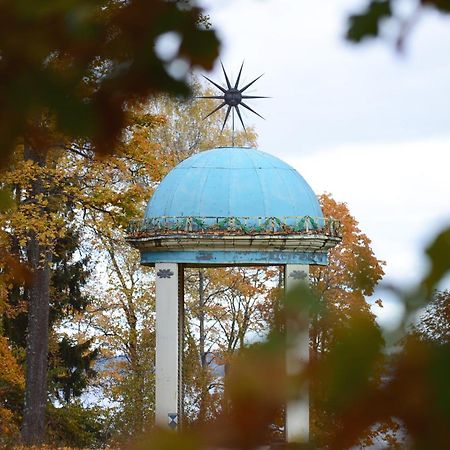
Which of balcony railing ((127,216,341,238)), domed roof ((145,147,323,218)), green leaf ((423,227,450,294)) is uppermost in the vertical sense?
domed roof ((145,147,323,218))

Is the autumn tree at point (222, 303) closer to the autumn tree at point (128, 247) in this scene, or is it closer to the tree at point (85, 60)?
the autumn tree at point (128, 247)

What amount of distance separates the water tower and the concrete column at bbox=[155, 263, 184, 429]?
0.01 m

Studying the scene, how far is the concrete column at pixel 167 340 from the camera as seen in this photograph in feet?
42.4

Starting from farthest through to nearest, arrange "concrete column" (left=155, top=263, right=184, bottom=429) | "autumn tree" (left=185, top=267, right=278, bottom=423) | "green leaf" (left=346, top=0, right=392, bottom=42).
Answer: "autumn tree" (left=185, top=267, right=278, bottom=423)
"concrete column" (left=155, top=263, right=184, bottom=429)
"green leaf" (left=346, top=0, right=392, bottom=42)

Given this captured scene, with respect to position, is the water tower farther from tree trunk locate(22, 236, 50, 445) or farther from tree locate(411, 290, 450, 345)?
tree locate(411, 290, 450, 345)

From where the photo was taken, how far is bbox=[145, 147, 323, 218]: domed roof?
12.6 m

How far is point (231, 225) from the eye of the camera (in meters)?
12.4

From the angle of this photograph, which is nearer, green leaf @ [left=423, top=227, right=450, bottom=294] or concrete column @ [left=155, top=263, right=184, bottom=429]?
green leaf @ [left=423, top=227, right=450, bottom=294]

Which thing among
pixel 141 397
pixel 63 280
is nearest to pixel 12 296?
pixel 63 280

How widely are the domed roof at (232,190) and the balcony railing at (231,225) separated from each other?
8 cm

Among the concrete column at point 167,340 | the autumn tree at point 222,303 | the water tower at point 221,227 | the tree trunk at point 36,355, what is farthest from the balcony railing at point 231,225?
the autumn tree at point 222,303

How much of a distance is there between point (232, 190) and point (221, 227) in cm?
49

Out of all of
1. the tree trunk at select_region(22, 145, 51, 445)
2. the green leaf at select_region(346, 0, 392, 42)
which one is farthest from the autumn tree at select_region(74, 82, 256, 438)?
the green leaf at select_region(346, 0, 392, 42)

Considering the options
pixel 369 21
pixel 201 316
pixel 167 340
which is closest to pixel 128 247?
pixel 201 316
